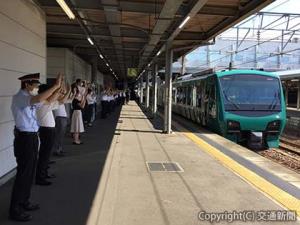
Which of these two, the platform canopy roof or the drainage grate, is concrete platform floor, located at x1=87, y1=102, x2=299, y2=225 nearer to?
the drainage grate

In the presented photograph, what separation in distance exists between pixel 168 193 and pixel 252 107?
30.9 ft

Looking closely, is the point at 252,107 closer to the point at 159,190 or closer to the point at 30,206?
the point at 159,190

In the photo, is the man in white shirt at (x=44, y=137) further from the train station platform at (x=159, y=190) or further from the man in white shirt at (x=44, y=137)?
the train station platform at (x=159, y=190)

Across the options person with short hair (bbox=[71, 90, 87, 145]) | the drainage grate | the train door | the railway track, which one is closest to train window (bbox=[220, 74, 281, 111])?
the train door

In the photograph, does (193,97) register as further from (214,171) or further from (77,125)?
(214,171)

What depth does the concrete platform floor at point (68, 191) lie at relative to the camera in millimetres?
5980

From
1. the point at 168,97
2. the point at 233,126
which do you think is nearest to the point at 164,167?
the point at 233,126

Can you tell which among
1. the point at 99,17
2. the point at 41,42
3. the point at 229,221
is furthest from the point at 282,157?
the point at 229,221

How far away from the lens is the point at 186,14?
37.8 ft

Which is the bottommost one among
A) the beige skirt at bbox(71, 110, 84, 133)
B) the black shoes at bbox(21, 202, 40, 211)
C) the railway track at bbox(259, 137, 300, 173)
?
the railway track at bbox(259, 137, 300, 173)

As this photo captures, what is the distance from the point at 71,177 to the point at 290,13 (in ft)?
61.7

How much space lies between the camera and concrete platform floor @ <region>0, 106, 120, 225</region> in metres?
5.98

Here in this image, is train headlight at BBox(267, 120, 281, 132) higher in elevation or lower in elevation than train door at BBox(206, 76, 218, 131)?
lower

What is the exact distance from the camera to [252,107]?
53.9ft
